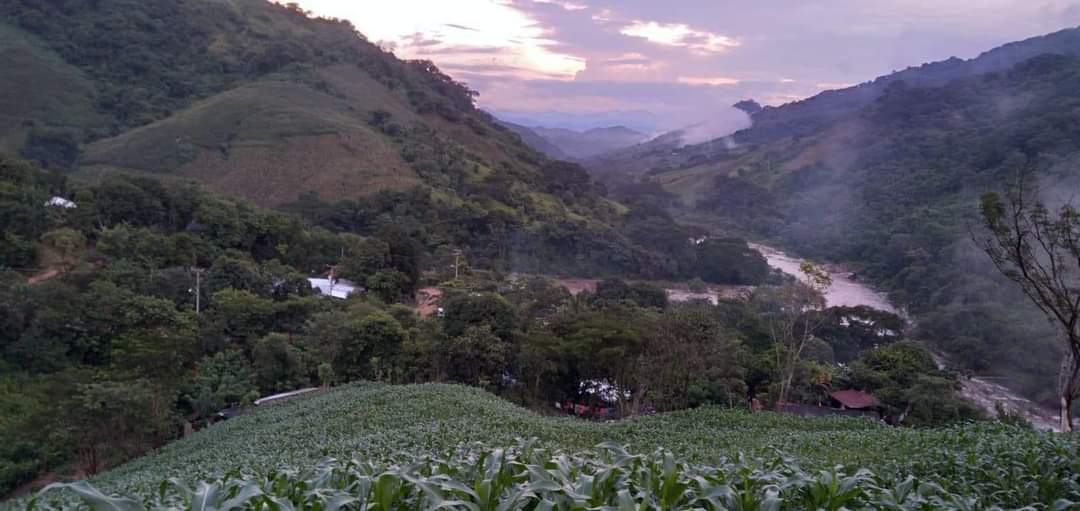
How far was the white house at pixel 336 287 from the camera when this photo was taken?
786 inches

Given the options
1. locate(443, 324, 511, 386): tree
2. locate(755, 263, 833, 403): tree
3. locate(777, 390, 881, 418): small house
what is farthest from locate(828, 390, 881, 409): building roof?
locate(443, 324, 511, 386): tree

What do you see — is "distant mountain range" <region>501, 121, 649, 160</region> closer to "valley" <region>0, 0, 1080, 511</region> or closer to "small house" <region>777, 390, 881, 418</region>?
"valley" <region>0, 0, 1080, 511</region>

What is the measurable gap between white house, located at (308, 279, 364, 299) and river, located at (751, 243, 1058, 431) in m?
12.3

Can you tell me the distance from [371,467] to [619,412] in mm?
10324

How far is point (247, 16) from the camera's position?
53.1 metres

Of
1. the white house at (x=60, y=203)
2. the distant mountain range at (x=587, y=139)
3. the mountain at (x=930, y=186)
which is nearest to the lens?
the mountain at (x=930, y=186)

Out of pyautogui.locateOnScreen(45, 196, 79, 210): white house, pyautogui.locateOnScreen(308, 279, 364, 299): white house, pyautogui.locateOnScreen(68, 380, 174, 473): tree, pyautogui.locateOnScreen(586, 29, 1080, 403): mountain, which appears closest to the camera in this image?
pyautogui.locateOnScreen(68, 380, 174, 473): tree

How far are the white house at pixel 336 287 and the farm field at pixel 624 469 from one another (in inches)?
472

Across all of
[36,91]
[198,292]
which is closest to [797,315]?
[198,292]

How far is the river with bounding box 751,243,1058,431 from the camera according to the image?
1329 cm

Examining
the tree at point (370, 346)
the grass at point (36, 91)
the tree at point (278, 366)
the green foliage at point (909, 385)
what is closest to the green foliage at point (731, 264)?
the green foliage at point (909, 385)

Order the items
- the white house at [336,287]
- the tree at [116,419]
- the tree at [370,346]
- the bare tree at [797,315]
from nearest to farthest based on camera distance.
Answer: the tree at [116,419] < the bare tree at [797,315] < the tree at [370,346] < the white house at [336,287]

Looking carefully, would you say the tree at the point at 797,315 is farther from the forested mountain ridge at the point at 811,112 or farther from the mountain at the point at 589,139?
the mountain at the point at 589,139

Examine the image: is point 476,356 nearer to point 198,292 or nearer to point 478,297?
point 478,297
